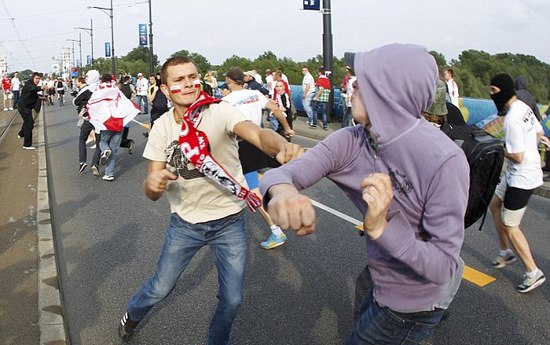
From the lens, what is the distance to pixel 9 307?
3.99 meters

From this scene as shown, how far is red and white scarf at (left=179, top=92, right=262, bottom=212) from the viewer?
A: 2691mm

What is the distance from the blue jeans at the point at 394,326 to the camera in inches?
70.1

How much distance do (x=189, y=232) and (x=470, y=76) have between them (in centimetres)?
4030

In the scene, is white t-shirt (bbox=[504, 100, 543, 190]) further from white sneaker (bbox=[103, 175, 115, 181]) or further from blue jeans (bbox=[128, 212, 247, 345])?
white sneaker (bbox=[103, 175, 115, 181])

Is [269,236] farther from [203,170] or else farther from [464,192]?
[464,192]

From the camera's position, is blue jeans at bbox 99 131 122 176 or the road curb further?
blue jeans at bbox 99 131 122 176

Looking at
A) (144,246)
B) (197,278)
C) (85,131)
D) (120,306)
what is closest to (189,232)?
(120,306)

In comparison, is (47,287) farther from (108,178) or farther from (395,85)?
(108,178)

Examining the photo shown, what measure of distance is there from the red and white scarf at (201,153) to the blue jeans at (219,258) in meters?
0.26

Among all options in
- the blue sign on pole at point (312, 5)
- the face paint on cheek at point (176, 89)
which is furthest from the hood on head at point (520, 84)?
the blue sign on pole at point (312, 5)

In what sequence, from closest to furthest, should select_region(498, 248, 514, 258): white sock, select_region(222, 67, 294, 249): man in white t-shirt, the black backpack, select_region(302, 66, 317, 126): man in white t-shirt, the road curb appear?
the black backpack → the road curb → select_region(498, 248, 514, 258): white sock → select_region(222, 67, 294, 249): man in white t-shirt → select_region(302, 66, 317, 126): man in white t-shirt

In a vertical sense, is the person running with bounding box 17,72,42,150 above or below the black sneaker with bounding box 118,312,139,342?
above

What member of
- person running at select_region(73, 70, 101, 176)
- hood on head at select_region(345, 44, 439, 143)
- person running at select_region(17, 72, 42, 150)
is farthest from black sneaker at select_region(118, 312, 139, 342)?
person running at select_region(17, 72, 42, 150)

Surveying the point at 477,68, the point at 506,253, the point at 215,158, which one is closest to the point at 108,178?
the point at 506,253
